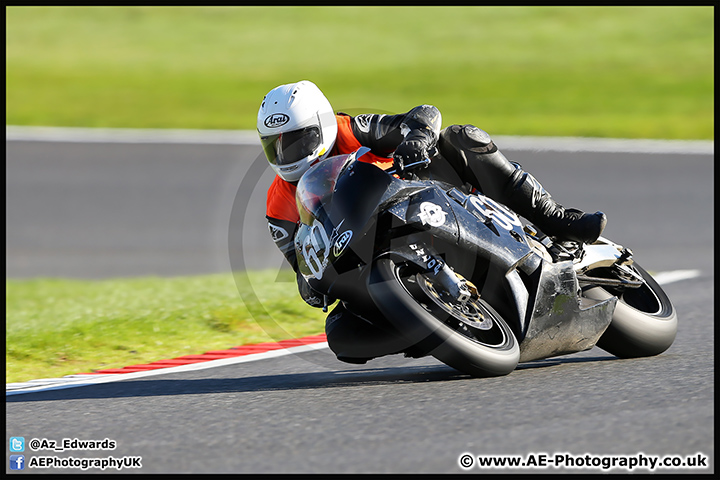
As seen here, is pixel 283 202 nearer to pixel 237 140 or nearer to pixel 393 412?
pixel 393 412

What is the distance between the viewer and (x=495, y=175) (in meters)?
4.96

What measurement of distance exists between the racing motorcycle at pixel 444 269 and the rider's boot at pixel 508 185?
10 cm

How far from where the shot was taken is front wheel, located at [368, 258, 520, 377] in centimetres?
401

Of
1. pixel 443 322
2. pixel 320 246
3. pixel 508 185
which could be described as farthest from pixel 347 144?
pixel 443 322

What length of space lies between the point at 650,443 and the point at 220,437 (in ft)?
5.59

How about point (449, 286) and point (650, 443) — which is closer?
point (650, 443)

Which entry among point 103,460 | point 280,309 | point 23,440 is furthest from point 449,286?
point 280,309

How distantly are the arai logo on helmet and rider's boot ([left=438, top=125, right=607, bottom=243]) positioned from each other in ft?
2.82

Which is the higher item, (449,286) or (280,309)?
(449,286)

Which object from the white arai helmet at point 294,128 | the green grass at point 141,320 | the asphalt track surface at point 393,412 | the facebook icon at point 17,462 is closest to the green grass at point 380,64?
the green grass at point 141,320

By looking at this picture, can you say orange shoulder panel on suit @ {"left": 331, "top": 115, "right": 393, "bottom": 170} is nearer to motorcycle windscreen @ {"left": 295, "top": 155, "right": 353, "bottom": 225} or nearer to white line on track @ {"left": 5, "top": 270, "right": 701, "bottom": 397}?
motorcycle windscreen @ {"left": 295, "top": 155, "right": 353, "bottom": 225}
